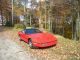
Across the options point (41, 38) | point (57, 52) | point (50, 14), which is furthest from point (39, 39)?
point (50, 14)

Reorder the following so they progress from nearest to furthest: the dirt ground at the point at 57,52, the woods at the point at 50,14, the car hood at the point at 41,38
→ the dirt ground at the point at 57,52 < the car hood at the point at 41,38 < the woods at the point at 50,14

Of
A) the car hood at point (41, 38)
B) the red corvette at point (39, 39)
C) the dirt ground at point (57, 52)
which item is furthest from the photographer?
the car hood at point (41, 38)

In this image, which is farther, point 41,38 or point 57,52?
point 41,38

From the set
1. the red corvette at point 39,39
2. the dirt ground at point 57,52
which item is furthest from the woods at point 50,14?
the dirt ground at point 57,52

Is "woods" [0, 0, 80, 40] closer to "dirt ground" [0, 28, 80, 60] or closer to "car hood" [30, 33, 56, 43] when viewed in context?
"car hood" [30, 33, 56, 43]

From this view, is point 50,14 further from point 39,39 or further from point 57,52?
point 57,52

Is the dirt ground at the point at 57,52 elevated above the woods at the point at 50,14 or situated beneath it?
situated beneath

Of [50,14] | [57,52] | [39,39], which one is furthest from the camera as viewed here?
[50,14]

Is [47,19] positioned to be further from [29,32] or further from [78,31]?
[29,32]

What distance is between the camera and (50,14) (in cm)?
3491

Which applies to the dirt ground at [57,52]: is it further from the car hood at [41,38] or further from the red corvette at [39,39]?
the car hood at [41,38]

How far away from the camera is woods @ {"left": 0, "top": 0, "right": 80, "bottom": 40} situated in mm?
30195

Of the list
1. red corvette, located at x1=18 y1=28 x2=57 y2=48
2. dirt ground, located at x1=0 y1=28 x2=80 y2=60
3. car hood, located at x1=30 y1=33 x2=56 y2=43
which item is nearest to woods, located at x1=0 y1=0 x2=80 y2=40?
red corvette, located at x1=18 y1=28 x2=57 y2=48

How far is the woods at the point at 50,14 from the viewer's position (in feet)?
99.1
